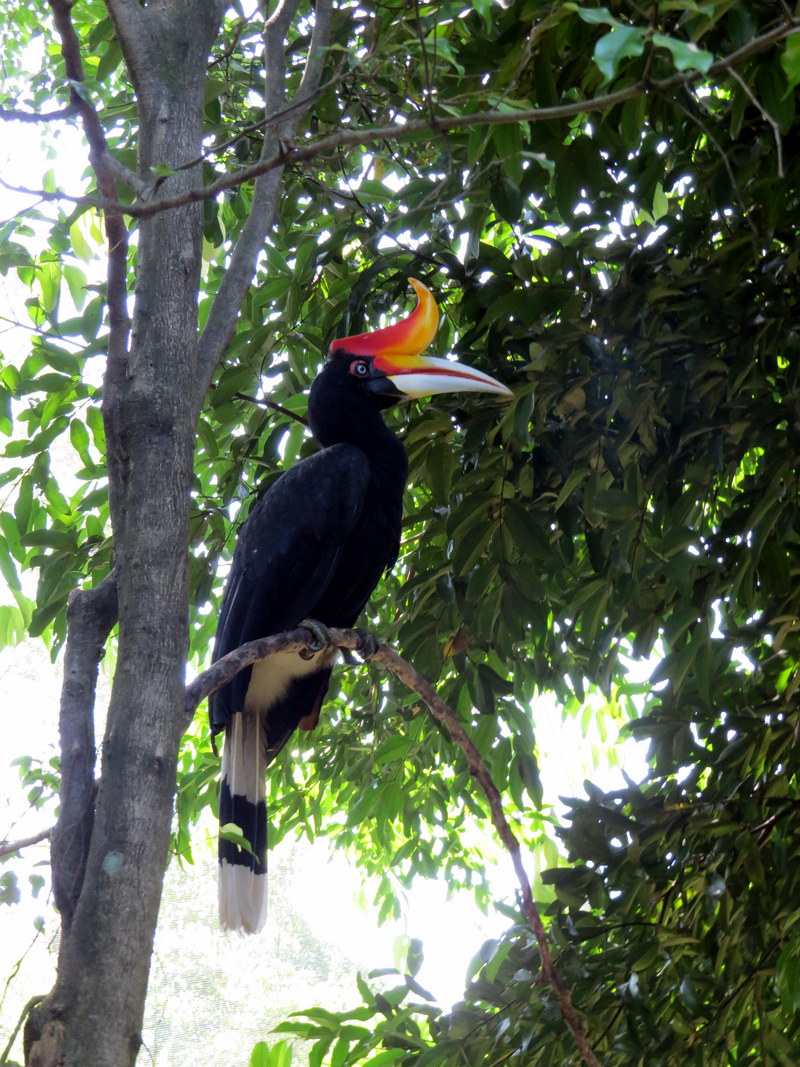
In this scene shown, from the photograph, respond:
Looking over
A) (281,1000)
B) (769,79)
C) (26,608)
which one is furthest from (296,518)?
(281,1000)

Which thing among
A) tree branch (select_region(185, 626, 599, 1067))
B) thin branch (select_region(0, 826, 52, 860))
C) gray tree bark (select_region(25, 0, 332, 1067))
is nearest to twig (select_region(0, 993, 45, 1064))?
gray tree bark (select_region(25, 0, 332, 1067))

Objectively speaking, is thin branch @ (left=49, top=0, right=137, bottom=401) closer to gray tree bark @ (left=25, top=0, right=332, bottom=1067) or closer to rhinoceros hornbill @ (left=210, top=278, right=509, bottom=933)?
gray tree bark @ (left=25, top=0, right=332, bottom=1067)

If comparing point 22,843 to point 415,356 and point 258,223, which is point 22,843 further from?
point 415,356

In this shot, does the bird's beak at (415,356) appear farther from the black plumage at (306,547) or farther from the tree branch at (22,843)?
the tree branch at (22,843)

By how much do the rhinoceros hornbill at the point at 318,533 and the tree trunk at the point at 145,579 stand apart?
2.48 feet

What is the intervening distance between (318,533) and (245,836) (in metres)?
0.70

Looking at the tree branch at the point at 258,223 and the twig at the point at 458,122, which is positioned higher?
the tree branch at the point at 258,223

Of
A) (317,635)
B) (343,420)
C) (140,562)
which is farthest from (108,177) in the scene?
(343,420)

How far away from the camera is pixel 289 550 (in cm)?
250

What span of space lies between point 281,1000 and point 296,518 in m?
3.59

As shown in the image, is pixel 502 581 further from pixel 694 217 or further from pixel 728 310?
pixel 694 217

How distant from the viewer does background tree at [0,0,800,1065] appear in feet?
4.52

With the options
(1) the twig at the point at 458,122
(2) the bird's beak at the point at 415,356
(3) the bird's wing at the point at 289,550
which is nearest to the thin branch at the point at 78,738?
(1) the twig at the point at 458,122

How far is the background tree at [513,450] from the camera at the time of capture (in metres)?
1.38
